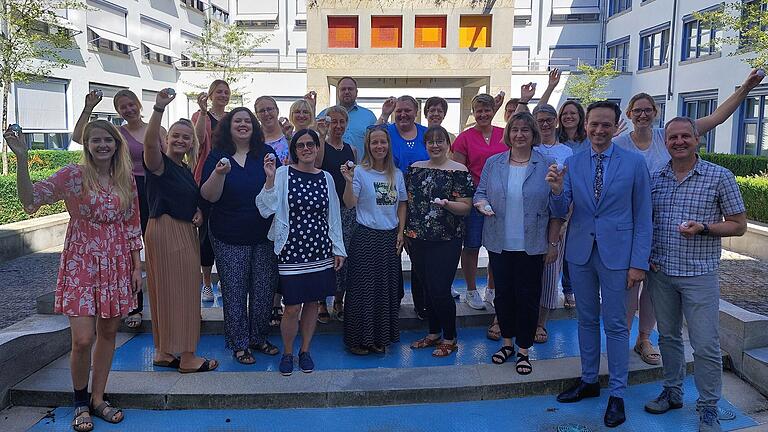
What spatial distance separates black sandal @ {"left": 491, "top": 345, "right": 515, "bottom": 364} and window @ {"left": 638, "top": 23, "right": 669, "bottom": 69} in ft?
81.2

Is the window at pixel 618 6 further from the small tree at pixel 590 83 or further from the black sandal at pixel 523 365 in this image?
the black sandal at pixel 523 365

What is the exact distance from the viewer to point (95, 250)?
11.4ft

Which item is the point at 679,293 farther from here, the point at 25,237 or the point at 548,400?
the point at 25,237

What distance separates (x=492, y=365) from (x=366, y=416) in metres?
1.13

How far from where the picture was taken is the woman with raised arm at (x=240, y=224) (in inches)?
161

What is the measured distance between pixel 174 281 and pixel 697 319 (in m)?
3.59

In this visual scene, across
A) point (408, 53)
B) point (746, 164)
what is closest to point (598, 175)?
point (746, 164)

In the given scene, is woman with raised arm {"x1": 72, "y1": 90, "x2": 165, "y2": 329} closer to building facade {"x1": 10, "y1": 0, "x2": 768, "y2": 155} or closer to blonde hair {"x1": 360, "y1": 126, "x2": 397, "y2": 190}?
blonde hair {"x1": 360, "y1": 126, "x2": 397, "y2": 190}

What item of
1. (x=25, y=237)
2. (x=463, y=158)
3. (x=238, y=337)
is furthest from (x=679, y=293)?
(x=25, y=237)

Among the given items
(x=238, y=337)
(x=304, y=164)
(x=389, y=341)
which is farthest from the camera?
(x=389, y=341)

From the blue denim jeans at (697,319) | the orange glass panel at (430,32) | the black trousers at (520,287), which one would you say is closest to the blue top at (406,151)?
the black trousers at (520,287)

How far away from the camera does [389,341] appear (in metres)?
4.76

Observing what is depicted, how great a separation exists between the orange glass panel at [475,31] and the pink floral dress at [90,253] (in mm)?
14998

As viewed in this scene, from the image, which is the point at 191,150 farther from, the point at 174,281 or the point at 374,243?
the point at 374,243
